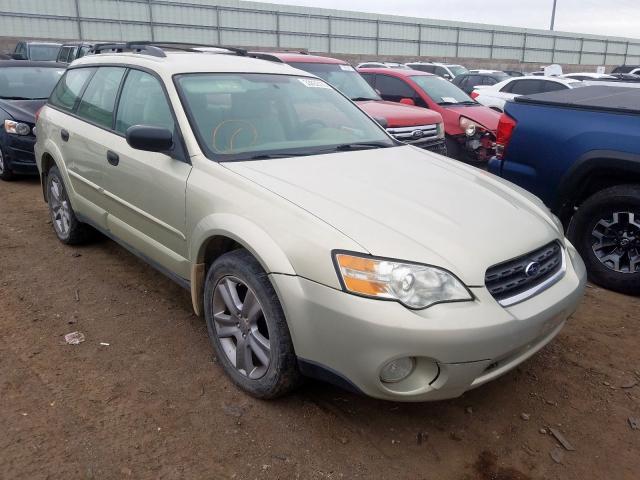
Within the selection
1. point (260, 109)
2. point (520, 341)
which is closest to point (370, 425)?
point (520, 341)

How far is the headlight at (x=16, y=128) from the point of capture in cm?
707

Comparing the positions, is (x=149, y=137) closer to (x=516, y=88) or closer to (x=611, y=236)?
(x=611, y=236)

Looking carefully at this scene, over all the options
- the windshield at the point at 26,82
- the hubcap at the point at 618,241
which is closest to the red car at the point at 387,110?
the hubcap at the point at 618,241

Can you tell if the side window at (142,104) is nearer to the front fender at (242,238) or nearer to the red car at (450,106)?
the front fender at (242,238)

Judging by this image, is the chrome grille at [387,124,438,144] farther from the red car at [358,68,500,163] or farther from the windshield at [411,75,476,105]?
the windshield at [411,75,476,105]

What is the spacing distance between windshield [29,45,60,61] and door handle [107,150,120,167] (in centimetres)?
1436

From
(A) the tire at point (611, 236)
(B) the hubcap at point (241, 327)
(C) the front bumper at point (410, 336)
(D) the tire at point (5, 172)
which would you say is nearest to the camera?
(C) the front bumper at point (410, 336)

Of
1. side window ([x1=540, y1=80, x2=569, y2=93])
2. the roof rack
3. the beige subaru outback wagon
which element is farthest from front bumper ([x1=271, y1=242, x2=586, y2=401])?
side window ([x1=540, y1=80, x2=569, y2=93])

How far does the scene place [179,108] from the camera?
10.5ft

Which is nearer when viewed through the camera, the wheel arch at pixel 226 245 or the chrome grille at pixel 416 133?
the wheel arch at pixel 226 245

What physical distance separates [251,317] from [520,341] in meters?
1.26

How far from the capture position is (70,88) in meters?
4.68

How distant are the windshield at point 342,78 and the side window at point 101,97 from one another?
14.6ft

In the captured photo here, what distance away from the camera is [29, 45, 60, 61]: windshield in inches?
622
